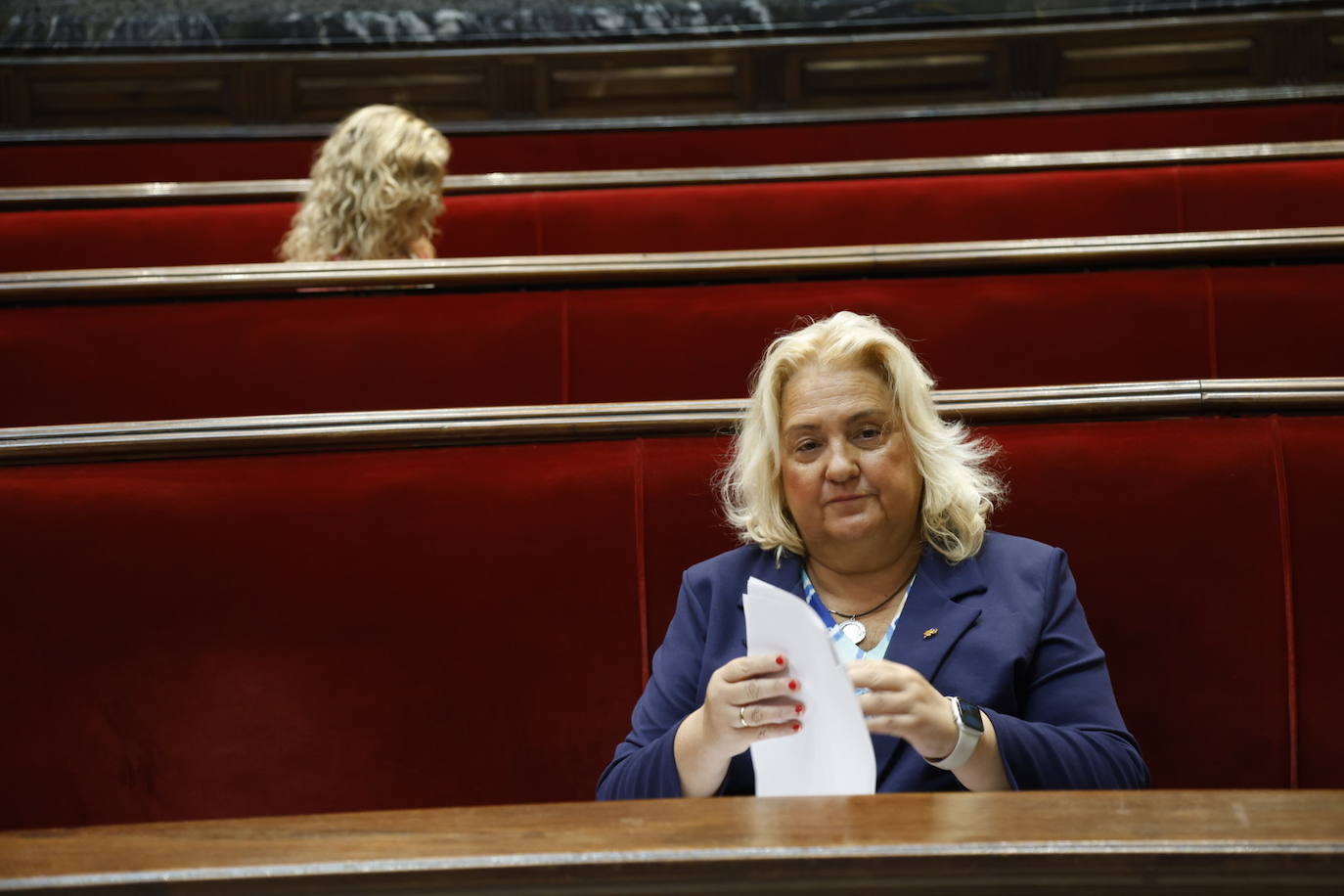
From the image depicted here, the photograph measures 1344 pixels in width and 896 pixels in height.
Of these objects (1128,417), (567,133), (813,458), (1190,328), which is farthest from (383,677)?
(567,133)

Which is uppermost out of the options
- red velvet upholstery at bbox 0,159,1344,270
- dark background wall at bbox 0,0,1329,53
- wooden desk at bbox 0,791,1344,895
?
dark background wall at bbox 0,0,1329,53

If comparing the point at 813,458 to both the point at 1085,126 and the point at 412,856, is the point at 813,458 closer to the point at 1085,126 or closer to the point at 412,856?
the point at 412,856

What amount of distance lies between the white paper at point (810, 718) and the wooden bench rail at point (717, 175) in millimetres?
610

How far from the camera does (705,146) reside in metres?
1.10

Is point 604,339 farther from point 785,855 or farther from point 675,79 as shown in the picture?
point 675,79

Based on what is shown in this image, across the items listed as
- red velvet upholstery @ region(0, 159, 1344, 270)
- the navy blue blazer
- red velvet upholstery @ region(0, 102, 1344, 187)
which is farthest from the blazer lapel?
red velvet upholstery @ region(0, 102, 1344, 187)

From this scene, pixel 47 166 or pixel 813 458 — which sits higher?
pixel 47 166

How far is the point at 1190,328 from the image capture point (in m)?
0.63

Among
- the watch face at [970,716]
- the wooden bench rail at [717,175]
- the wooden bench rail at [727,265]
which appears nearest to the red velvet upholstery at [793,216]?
the wooden bench rail at [717,175]

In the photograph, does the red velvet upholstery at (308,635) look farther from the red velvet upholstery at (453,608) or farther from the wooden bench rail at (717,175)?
the wooden bench rail at (717,175)

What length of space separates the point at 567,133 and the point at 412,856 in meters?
0.97

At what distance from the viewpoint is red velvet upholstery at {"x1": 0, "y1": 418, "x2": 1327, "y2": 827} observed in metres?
0.46

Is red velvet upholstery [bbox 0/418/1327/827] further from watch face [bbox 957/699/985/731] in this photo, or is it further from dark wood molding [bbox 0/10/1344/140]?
dark wood molding [bbox 0/10/1344/140]

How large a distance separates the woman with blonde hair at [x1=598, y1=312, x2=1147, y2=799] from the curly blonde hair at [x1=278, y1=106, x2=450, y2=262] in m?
0.38
